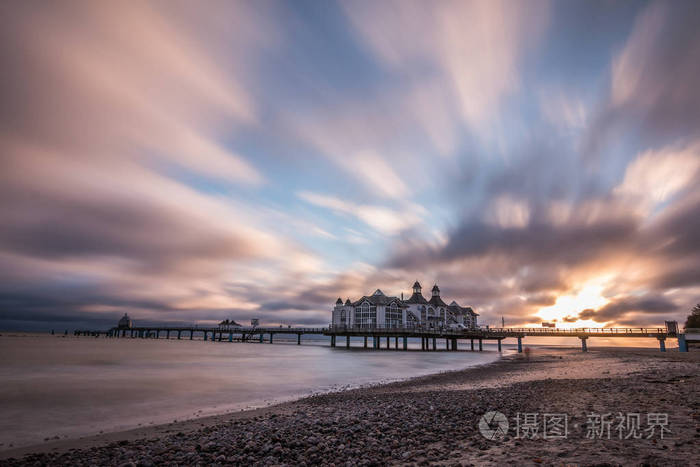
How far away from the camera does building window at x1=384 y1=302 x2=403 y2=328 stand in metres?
89.7

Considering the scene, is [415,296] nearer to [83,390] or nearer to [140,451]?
[83,390]

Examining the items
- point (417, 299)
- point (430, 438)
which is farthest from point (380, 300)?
point (430, 438)

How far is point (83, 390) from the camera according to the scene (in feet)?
74.6

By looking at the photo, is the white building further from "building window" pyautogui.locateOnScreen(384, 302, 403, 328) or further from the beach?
the beach

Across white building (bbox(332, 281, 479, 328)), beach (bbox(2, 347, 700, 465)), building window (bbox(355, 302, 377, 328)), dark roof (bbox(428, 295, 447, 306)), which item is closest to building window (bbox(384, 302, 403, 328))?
white building (bbox(332, 281, 479, 328))

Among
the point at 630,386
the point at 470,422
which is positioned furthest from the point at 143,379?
the point at 630,386

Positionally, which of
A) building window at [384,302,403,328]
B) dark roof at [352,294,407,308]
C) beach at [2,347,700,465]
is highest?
dark roof at [352,294,407,308]

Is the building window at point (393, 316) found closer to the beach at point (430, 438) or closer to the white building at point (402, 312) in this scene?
the white building at point (402, 312)

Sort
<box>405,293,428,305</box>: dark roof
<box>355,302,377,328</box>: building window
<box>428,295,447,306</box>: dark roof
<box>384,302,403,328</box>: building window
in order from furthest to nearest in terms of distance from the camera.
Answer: <box>428,295,447,306</box>: dark roof
<box>405,293,428,305</box>: dark roof
<box>355,302,377,328</box>: building window
<box>384,302,403,328</box>: building window

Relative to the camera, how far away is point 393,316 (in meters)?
91.7

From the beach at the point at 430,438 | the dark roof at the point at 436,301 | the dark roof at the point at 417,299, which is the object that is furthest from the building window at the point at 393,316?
the beach at the point at 430,438

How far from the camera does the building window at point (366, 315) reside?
295ft

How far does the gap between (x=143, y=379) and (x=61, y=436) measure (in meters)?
17.9

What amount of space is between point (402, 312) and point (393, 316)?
4416 mm
